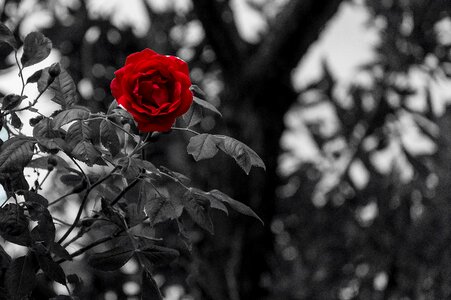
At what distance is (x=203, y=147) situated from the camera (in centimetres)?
123

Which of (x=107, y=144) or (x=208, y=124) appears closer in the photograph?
(x=107, y=144)

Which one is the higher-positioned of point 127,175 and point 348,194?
point 127,175

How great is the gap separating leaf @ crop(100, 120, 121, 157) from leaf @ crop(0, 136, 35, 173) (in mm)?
101

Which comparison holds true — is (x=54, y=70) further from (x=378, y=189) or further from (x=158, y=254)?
(x=378, y=189)

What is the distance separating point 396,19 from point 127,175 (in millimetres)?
3661

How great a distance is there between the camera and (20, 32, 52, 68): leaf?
1237 mm

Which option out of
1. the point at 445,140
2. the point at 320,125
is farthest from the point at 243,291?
the point at 445,140

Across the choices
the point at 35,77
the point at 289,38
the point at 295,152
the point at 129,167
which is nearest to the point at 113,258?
the point at 129,167

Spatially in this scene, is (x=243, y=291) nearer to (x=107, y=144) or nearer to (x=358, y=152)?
(x=358, y=152)

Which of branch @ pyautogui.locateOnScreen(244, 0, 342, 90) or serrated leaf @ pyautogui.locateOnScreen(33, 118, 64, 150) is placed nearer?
serrated leaf @ pyautogui.locateOnScreen(33, 118, 64, 150)

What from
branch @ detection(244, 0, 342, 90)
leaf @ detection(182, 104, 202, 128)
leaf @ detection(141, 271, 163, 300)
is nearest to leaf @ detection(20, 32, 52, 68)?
leaf @ detection(182, 104, 202, 128)

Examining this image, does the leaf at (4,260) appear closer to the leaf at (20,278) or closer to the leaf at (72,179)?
the leaf at (20,278)

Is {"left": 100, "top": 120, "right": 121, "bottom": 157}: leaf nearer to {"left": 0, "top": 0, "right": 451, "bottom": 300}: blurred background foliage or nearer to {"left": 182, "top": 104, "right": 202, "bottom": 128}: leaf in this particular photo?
{"left": 182, "top": 104, "right": 202, "bottom": 128}: leaf

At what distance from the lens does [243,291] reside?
3.83 meters
